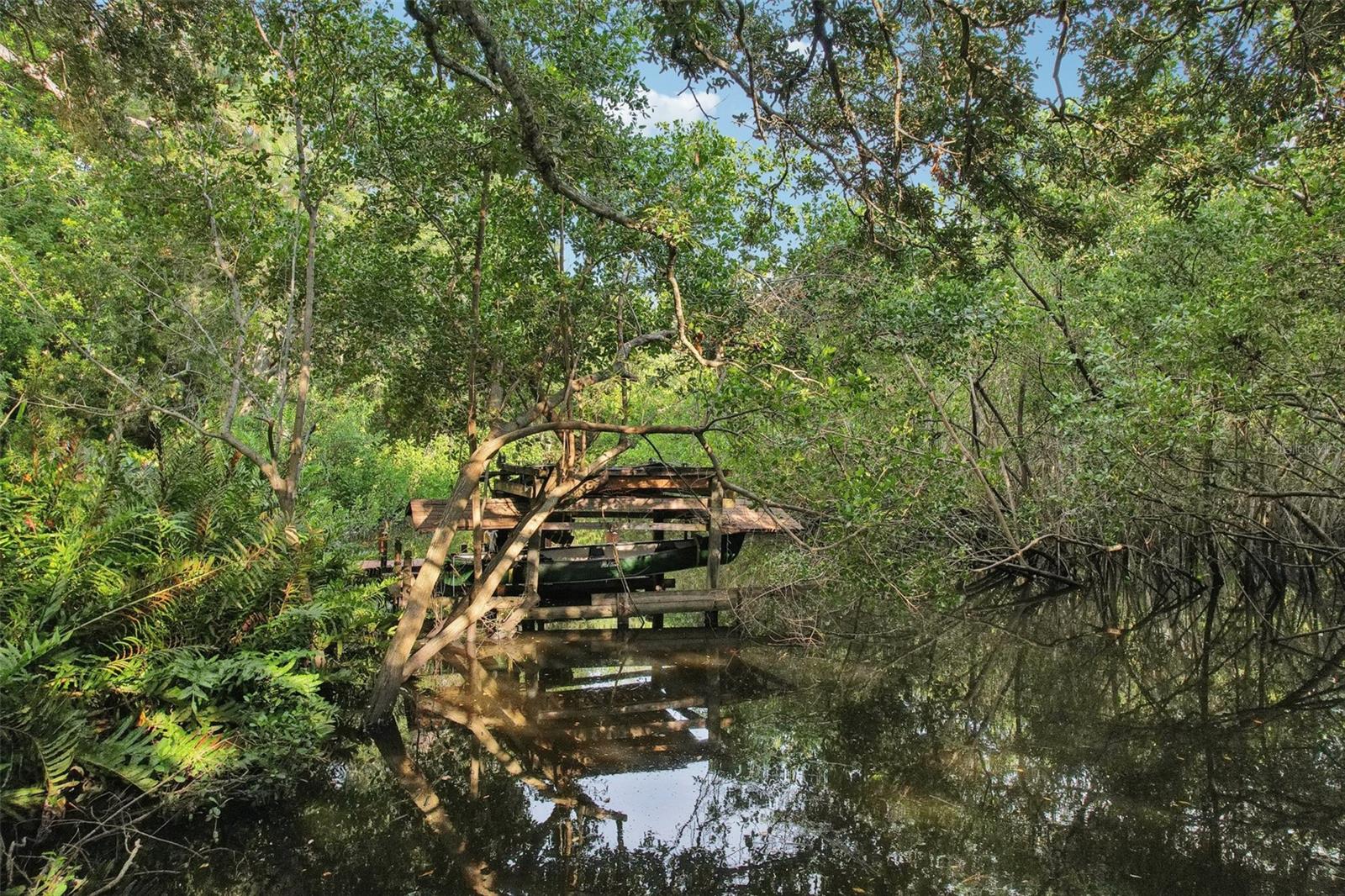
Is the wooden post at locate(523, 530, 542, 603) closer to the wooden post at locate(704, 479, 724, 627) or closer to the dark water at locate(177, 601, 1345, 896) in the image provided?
the dark water at locate(177, 601, 1345, 896)

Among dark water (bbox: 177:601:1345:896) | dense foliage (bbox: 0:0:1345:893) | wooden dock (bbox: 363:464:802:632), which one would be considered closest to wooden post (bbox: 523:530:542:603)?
wooden dock (bbox: 363:464:802:632)

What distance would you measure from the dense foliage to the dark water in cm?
92

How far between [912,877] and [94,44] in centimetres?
835

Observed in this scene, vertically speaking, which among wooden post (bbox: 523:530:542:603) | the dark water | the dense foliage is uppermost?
the dense foliage

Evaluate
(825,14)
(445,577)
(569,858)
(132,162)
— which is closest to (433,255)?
(132,162)

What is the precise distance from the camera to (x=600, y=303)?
9.31m

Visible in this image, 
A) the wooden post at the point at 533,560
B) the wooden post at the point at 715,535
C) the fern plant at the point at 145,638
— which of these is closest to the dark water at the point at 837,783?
the fern plant at the point at 145,638

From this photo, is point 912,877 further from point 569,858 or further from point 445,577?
point 445,577

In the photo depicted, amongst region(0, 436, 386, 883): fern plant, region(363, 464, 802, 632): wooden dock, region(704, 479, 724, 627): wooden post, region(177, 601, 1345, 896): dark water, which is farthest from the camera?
region(704, 479, 724, 627): wooden post

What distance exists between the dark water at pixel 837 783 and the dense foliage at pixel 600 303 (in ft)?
3.02

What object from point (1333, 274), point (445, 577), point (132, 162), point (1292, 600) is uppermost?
point (132, 162)

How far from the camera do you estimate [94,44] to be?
6238 millimetres

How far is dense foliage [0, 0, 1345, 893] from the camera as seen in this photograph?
507 centimetres

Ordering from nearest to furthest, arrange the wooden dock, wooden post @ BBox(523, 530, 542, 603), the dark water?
the dark water < wooden post @ BBox(523, 530, 542, 603) < the wooden dock
